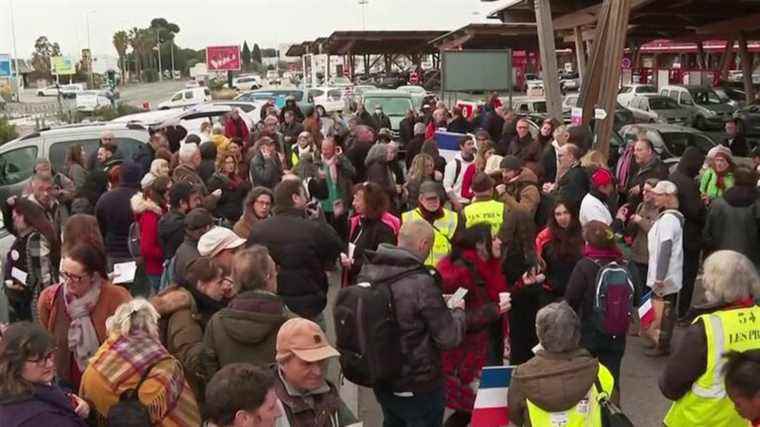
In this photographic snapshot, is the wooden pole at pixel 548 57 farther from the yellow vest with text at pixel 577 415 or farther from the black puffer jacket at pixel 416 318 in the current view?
the yellow vest with text at pixel 577 415

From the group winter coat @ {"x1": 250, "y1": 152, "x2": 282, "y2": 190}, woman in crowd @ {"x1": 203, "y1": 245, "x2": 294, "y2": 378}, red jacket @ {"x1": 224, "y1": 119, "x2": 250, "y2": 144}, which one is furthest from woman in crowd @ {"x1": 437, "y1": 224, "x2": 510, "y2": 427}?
red jacket @ {"x1": 224, "y1": 119, "x2": 250, "y2": 144}

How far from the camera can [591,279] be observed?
5.70m

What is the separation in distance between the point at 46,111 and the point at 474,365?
49730mm

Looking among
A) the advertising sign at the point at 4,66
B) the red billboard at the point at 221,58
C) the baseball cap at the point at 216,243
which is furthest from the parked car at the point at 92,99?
the baseball cap at the point at 216,243

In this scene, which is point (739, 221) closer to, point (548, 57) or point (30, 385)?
point (30, 385)

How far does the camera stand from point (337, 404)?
3740 mm

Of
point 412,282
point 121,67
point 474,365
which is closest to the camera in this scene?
point 412,282

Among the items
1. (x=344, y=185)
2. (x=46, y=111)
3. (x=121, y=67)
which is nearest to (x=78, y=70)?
(x=121, y=67)

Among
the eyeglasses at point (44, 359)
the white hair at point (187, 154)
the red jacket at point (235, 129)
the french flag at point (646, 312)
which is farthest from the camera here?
the red jacket at point (235, 129)

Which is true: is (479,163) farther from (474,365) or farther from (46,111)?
(46,111)

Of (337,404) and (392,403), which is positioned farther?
(392,403)

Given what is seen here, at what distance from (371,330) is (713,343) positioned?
5.71ft

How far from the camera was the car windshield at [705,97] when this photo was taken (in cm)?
3238

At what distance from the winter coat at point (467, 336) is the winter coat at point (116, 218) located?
3.71 meters
